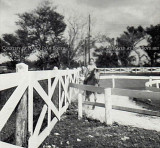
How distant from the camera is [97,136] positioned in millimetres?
4676

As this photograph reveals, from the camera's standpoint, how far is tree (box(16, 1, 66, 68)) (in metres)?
42.8

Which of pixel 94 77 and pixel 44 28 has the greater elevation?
pixel 44 28

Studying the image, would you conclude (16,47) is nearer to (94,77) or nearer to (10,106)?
(94,77)

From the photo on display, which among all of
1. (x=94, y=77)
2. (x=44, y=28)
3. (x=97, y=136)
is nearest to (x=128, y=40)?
(x=44, y=28)

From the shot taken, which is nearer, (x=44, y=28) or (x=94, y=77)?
(x=94, y=77)

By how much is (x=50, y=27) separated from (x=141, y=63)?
1122 inches

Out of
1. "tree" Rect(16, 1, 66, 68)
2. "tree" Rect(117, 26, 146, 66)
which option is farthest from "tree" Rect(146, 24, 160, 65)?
"tree" Rect(16, 1, 66, 68)

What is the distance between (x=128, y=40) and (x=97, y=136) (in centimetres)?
6014

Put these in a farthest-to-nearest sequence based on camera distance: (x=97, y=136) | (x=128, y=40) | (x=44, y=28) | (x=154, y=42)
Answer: (x=128, y=40)
(x=154, y=42)
(x=44, y=28)
(x=97, y=136)

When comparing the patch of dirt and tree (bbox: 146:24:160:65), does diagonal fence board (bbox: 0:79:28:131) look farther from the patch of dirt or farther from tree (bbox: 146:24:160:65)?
tree (bbox: 146:24:160:65)

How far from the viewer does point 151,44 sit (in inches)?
2362

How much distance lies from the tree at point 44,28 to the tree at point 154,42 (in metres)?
25.8

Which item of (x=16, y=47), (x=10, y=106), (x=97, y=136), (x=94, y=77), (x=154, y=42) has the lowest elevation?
(x=97, y=136)

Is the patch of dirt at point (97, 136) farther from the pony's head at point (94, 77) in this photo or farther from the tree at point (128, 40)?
the tree at point (128, 40)
